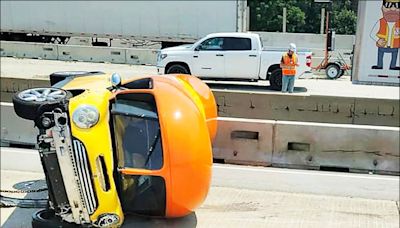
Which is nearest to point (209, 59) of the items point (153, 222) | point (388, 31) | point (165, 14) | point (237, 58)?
point (237, 58)

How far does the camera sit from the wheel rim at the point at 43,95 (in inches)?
153

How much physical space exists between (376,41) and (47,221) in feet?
10.5

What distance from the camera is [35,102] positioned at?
3.81 m

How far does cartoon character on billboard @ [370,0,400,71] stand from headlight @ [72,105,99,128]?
2377 millimetres

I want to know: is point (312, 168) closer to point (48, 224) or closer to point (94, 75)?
point (94, 75)

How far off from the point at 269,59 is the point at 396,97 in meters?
6.24

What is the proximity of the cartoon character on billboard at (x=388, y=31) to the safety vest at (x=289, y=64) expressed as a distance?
8.90m

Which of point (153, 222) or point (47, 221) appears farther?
point (153, 222)

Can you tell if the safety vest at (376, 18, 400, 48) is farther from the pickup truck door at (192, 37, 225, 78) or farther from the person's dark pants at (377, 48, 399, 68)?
the pickup truck door at (192, 37, 225, 78)

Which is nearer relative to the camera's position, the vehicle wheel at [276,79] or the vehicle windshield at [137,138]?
the vehicle windshield at [137,138]

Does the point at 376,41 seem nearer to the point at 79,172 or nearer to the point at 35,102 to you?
the point at 79,172

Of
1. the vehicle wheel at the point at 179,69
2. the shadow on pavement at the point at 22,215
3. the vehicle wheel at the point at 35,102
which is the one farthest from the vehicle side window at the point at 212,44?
the vehicle wheel at the point at 35,102

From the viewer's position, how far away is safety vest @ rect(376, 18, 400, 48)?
403cm

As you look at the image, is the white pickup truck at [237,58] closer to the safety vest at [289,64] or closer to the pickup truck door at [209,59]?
the pickup truck door at [209,59]
